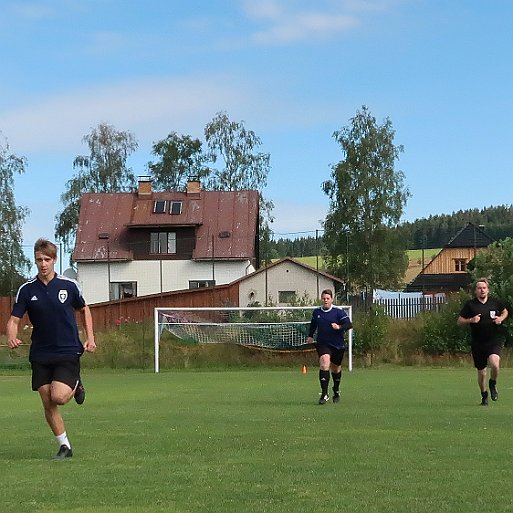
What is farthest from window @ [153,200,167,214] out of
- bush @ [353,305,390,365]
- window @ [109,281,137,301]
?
bush @ [353,305,390,365]

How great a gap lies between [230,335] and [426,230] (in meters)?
28.9

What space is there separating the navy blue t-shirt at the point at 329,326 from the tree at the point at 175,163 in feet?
172

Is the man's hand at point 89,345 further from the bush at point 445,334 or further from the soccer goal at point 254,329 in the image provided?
the bush at point 445,334

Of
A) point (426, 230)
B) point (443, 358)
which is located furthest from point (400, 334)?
point (426, 230)

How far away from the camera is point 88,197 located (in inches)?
2402

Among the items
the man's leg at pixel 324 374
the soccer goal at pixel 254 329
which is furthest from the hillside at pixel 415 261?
→ the man's leg at pixel 324 374

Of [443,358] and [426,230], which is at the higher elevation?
[426,230]

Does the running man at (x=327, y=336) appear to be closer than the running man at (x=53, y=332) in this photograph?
No

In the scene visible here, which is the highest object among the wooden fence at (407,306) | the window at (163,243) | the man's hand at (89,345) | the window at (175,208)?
the window at (175,208)

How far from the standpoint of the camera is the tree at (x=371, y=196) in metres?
58.1

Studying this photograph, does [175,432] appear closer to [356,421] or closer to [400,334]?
[356,421]

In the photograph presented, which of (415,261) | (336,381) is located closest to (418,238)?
(415,261)

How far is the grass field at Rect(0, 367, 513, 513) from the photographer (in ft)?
22.4

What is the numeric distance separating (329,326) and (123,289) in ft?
132
